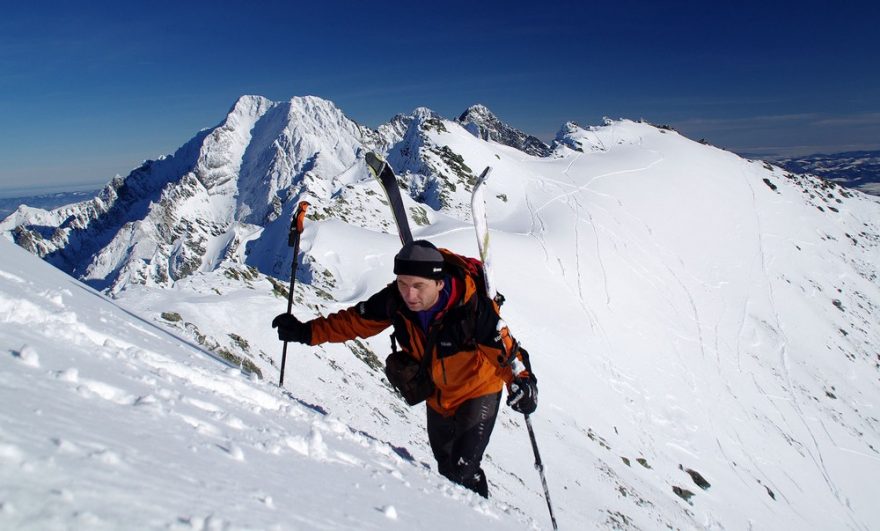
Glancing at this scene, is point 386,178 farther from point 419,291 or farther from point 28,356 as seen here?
point 28,356

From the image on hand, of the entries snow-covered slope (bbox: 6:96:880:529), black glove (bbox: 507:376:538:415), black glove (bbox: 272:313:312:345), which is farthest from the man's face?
snow-covered slope (bbox: 6:96:880:529)

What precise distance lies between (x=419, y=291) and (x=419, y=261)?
1.12 ft

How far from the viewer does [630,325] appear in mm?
36438

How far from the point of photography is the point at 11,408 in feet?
8.78

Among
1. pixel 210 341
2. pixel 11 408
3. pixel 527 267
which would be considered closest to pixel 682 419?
pixel 527 267

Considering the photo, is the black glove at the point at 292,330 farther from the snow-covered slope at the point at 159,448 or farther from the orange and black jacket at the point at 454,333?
the snow-covered slope at the point at 159,448

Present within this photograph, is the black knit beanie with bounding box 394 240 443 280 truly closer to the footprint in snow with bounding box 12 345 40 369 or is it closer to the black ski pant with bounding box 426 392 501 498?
the black ski pant with bounding box 426 392 501 498

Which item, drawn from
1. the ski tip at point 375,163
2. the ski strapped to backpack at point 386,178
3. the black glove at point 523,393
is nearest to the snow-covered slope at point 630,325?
the black glove at point 523,393

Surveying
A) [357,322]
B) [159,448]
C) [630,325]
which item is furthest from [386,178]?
[630,325]

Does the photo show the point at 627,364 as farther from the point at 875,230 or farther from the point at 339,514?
the point at 875,230

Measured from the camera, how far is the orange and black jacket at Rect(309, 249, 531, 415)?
5.90m

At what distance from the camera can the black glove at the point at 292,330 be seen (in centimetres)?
668

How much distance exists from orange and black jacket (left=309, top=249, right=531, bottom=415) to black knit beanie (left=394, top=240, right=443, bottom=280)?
431 millimetres

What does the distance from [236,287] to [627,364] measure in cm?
2412
